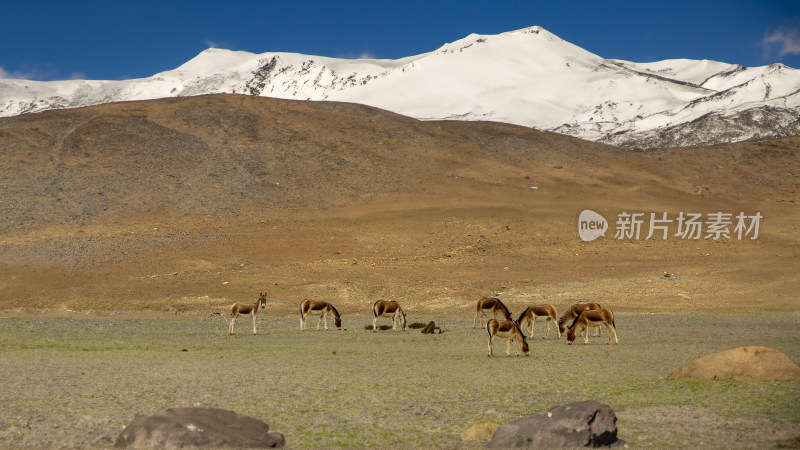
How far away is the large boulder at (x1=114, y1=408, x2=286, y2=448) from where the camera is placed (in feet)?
37.3

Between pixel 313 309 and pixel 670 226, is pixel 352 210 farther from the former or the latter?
pixel 313 309

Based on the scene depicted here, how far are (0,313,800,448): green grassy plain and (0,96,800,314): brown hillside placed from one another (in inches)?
589

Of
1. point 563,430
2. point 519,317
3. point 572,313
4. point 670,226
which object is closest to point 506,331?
point 519,317

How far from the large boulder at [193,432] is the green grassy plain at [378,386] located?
0.81 metres

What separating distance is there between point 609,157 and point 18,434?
9476cm

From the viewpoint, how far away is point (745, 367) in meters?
17.8

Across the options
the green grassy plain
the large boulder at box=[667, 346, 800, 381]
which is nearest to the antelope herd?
the green grassy plain

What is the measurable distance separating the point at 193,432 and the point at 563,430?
5.77 meters

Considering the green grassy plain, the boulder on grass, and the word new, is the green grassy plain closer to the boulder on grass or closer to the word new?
the boulder on grass

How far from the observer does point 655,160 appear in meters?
100

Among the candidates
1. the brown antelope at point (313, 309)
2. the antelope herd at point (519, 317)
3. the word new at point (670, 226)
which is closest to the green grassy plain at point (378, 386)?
the antelope herd at point (519, 317)

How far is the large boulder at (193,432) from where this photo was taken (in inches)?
448

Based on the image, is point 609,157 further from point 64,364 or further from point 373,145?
point 64,364

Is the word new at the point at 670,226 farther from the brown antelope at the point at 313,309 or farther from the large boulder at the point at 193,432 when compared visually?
the large boulder at the point at 193,432
